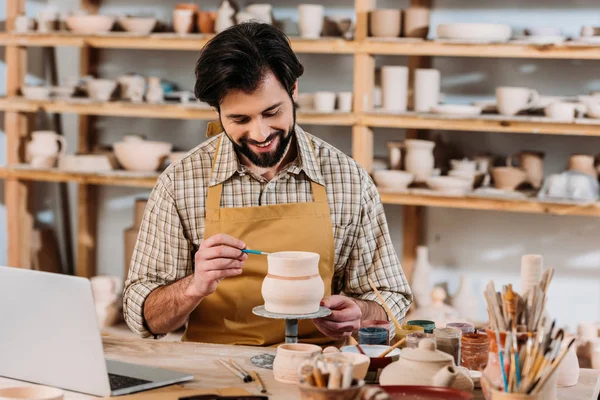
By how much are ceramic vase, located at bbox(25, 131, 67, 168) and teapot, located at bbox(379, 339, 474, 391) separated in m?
3.16

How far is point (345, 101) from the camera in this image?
404 centimetres

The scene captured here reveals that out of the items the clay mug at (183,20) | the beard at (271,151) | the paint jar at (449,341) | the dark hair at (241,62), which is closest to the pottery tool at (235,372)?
the paint jar at (449,341)

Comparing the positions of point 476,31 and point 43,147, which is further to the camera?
point 43,147

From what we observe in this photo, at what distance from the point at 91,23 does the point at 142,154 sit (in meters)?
0.70

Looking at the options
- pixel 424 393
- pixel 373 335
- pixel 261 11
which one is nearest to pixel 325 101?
pixel 261 11

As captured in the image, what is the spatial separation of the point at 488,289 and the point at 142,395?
2.36 feet

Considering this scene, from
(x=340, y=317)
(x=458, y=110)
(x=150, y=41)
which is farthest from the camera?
(x=150, y=41)

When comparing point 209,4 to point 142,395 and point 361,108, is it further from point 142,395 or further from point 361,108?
point 142,395

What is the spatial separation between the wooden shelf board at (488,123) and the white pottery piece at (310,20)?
46 centimetres

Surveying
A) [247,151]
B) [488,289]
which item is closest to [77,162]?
[247,151]

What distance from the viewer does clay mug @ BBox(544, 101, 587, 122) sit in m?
3.74

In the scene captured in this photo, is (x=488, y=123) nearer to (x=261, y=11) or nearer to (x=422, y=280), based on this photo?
Result: (x=422, y=280)

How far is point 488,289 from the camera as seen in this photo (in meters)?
1.68

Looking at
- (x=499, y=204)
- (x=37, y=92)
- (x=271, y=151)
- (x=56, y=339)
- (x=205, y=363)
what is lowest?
(x=205, y=363)
